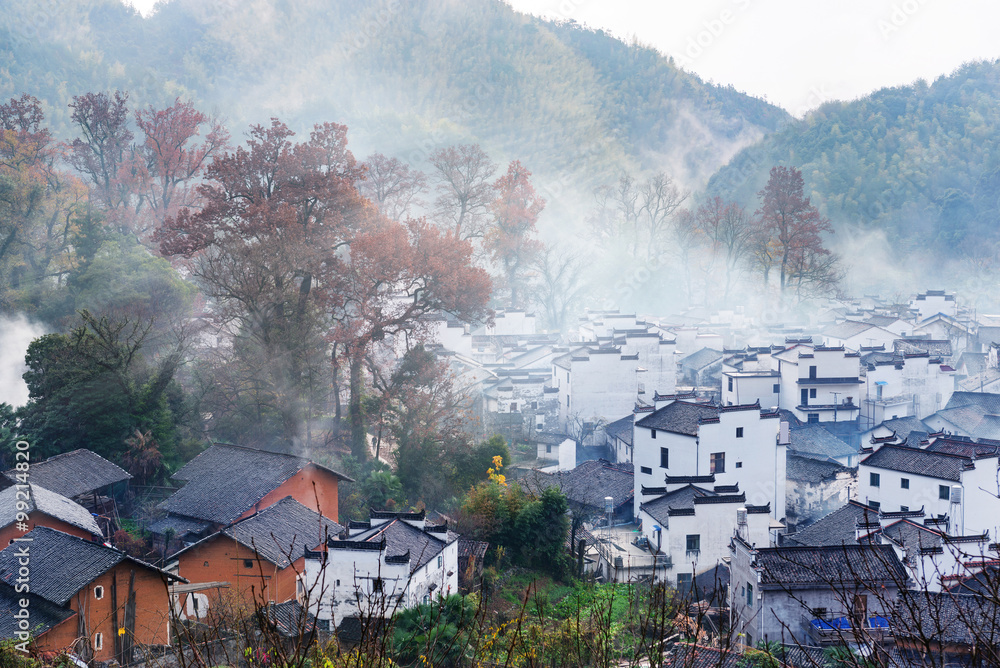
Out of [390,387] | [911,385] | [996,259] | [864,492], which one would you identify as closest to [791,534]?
[864,492]

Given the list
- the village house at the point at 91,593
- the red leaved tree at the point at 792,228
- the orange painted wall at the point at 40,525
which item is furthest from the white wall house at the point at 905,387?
the orange painted wall at the point at 40,525

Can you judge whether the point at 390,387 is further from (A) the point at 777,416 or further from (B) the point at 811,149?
(B) the point at 811,149

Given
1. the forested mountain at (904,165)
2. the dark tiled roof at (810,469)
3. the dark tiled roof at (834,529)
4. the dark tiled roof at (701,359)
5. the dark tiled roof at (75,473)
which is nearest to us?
the dark tiled roof at (75,473)

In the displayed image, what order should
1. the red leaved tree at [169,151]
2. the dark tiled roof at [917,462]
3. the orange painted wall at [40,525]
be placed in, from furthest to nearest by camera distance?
the red leaved tree at [169,151] < the dark tiled roof at [917,462] < the orange painted wall at [40,525]

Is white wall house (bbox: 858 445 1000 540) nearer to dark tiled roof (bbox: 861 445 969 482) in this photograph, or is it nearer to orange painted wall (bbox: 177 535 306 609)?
dark tiled roof (bbox: 861 445 969 482)

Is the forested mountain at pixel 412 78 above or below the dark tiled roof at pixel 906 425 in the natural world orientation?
above

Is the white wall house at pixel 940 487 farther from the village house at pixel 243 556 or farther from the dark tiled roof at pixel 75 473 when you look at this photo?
the dark tiled roof at pixel 75 473

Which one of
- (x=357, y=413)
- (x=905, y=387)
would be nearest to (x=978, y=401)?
(x=905, y=387)

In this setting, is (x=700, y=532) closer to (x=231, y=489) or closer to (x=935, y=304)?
(x=231, y=489)
